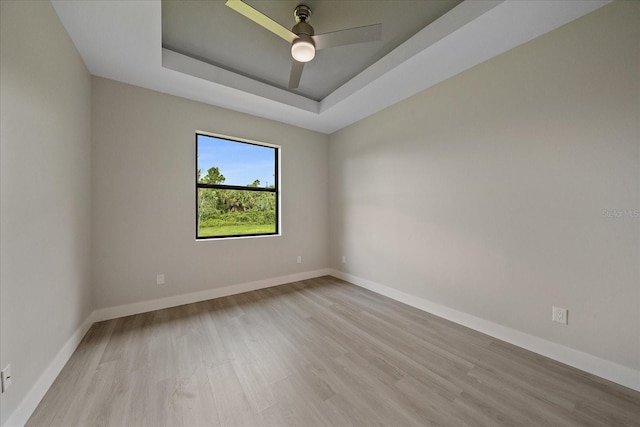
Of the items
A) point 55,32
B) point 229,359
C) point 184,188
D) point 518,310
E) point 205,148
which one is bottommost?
point 229,359

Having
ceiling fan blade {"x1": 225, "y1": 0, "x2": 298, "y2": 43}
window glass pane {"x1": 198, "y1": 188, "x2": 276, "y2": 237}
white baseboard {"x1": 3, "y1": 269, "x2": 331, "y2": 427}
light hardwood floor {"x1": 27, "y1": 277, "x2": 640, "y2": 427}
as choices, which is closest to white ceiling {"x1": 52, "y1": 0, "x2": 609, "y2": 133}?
ceiling fan blade {"x1": 225, "y1": 0, "x2": 298, "y2": 43}

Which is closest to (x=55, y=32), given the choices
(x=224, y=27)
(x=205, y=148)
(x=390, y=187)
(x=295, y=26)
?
(x=224, y=27)

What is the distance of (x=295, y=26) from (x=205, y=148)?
193 cm

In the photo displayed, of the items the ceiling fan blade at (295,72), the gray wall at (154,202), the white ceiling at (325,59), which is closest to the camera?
the white ceiling at (325,59)

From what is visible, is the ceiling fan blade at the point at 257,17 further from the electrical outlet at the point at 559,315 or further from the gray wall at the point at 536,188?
the electrical outlet at the point at 559,315

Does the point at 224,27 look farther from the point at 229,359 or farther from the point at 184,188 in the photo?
the point at 229,359

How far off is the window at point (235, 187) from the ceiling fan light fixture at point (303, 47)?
1730 millimetres

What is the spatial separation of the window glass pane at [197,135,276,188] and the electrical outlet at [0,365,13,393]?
7.42 ft

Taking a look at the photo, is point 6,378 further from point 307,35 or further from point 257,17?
point 307,35

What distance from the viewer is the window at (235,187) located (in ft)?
10.1

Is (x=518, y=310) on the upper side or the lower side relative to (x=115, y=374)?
upper

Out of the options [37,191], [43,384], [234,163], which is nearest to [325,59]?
[234,163]

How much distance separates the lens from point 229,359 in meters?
1.82

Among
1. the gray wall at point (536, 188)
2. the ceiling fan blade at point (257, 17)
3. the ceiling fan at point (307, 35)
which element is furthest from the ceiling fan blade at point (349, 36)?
the gray wall at point (536, 188)
